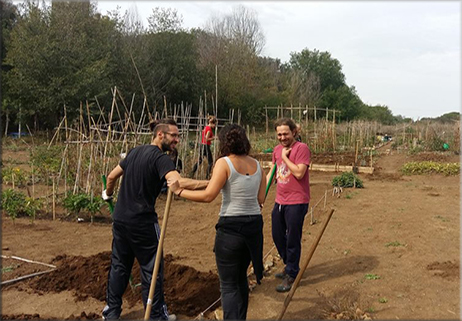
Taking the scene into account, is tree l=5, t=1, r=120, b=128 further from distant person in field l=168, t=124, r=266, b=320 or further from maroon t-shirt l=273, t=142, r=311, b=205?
distant person in field l=168, t=124, r=266, b=320

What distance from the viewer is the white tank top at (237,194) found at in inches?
123

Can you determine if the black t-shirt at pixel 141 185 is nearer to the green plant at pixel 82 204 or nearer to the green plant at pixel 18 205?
the green plant at pixel 82 204

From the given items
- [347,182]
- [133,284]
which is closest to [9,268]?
[133,284]

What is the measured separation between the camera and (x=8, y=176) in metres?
9.57

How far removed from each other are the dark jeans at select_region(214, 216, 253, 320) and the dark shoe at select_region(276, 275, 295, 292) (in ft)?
3.94

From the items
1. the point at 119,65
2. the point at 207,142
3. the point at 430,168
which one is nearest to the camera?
the point at 207,142

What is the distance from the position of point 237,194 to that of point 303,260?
2.50 metres

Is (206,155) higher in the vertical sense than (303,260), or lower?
higher

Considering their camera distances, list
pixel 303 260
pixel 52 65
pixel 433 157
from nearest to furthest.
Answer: pixel 303 260, pixel 433 157, pixel 52 65

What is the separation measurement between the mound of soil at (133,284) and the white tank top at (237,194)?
1.30 metres

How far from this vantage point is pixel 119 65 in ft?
79.3

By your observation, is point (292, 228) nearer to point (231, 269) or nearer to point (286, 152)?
point (286, 152)

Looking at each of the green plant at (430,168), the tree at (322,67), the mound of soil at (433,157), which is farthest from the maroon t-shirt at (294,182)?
the tree at (322,67)

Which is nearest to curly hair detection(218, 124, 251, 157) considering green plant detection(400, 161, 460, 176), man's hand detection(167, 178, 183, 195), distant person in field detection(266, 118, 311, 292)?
man's hand detection(167, 178, 183, 195)
